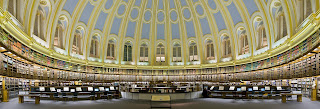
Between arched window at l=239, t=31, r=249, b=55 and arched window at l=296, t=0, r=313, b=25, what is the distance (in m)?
13.5

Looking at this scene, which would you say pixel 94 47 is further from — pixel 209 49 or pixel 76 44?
pixel 209 49

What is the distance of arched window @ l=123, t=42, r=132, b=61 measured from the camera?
3909cm

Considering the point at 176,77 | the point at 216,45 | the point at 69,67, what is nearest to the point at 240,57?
the point at 216,45

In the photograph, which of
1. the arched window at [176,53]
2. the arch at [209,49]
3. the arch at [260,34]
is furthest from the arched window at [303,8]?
the arched window at [176,53]

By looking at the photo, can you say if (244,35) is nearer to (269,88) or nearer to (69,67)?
(269,88)

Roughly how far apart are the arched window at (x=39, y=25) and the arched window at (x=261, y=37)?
25822 mm

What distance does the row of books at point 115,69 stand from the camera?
15609 mm

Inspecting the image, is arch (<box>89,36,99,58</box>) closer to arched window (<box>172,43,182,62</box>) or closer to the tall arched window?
arched window (<box>172,43,182,62</box>)

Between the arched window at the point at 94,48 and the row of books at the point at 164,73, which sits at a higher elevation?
the arched window at the point at 94,48

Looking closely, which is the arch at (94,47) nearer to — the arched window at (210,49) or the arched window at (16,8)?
the arched window at (16,8)

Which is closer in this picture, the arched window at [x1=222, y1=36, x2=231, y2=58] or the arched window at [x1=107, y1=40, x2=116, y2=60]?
the arched window at [x1=222, y1=36, x2=231, y2=58]

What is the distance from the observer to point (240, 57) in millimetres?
33062

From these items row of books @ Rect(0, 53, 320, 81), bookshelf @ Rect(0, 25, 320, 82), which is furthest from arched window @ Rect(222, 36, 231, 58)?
row of books @ Rect(0, 53, 320, 81)

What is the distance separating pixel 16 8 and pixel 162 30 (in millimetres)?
24579
